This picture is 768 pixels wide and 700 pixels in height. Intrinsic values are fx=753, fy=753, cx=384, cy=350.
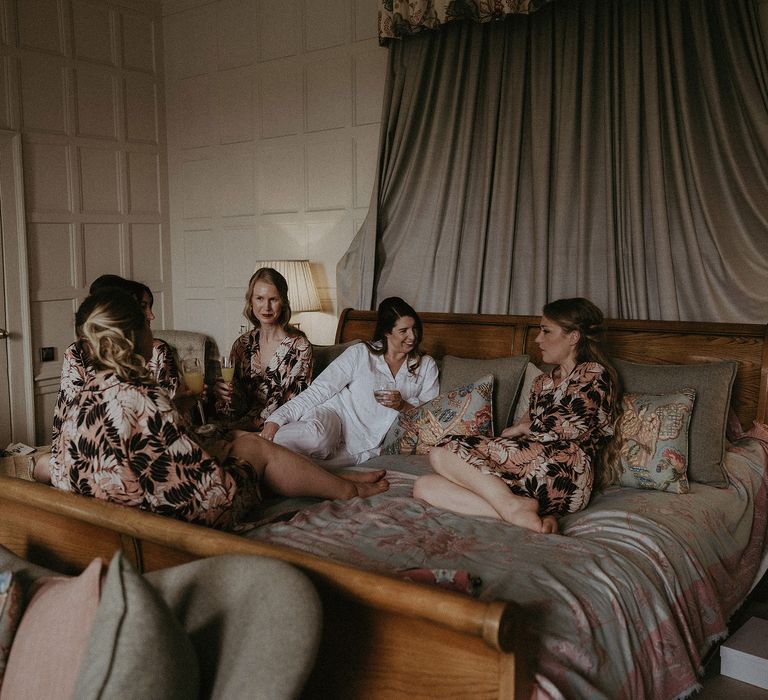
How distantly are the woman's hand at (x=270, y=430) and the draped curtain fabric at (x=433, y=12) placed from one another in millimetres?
2203

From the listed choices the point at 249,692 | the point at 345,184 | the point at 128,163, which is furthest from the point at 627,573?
the point at 128,163

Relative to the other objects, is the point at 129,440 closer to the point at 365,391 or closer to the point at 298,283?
the point at 365,391

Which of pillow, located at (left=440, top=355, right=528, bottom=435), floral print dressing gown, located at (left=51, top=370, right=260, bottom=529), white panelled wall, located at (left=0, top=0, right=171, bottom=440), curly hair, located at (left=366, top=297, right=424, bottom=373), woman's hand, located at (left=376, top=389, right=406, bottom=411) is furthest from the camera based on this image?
white panelled wall, located at (left=0, top=0, right=171, bottom=440)

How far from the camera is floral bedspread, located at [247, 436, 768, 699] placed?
5.62ft

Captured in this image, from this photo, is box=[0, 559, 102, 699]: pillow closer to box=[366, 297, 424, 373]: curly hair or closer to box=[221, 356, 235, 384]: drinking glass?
box=[221, 356, 235, 384]: drinking glass

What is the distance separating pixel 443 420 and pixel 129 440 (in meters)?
1.55

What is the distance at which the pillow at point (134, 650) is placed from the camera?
115 centimetres

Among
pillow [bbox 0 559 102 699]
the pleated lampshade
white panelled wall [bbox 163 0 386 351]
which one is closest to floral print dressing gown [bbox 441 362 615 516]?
pillow [bbox 0 559 102 699]

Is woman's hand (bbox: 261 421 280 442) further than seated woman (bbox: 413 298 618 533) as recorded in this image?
Yes

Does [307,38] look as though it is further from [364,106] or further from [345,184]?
[345,184]

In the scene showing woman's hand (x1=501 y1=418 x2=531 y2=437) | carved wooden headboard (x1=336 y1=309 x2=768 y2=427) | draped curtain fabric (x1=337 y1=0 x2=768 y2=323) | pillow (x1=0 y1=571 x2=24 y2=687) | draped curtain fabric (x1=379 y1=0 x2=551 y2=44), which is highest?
draped curtain fabric (x1=379 y1=0 x2=551 y2=44)

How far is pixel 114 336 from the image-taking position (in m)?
2.03

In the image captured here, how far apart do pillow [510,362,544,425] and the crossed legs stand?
2.35 ft

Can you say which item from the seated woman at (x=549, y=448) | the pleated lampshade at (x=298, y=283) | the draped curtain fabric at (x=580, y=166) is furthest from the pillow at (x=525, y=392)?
the pleated lampshade at (x=298, y=283)
